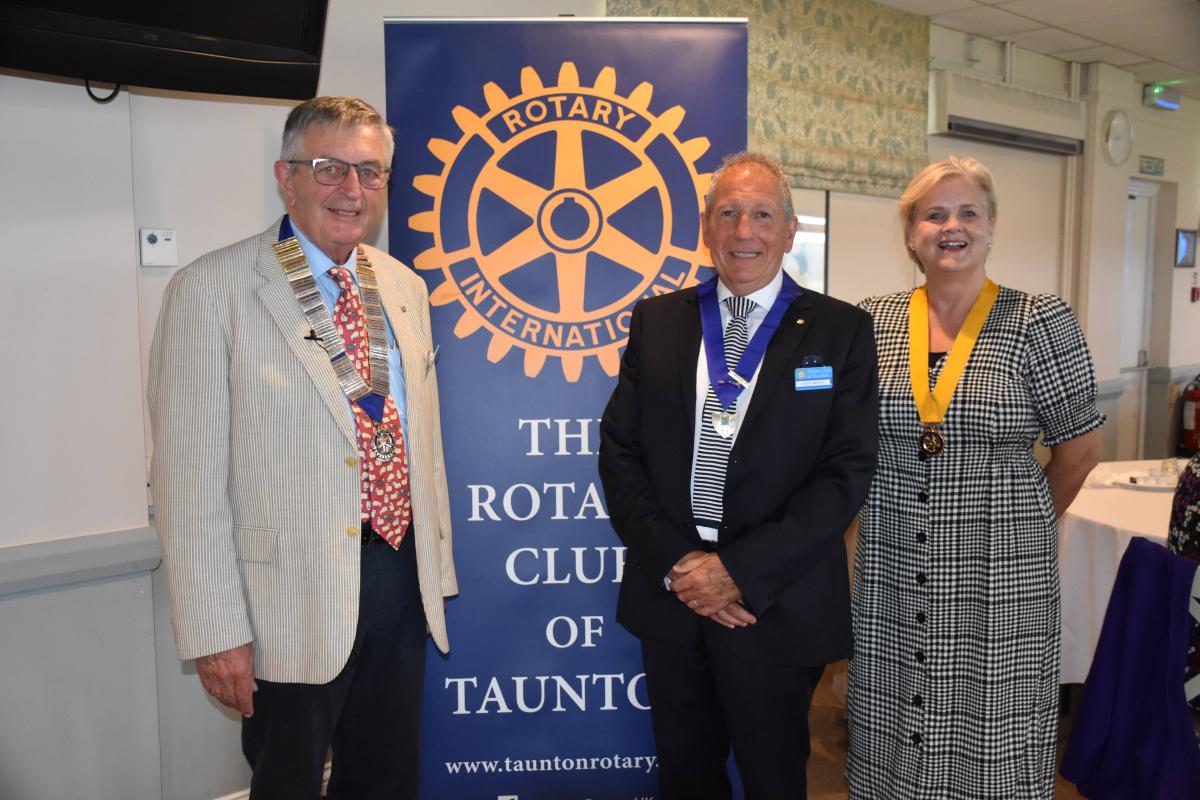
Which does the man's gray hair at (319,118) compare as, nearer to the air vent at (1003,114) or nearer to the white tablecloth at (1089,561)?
the white tablecloth at (1089,561)

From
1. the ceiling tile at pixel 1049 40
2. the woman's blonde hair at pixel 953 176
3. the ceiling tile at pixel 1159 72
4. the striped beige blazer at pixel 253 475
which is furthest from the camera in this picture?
the ceiling tile at pixel 1159 72

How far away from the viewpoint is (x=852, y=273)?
Answer: 16.5 feet

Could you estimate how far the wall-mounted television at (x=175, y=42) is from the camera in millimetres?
1819

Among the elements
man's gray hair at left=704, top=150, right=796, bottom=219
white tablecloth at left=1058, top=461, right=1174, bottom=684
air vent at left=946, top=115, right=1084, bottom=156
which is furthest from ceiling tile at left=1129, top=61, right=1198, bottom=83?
man's gray hair at left=704, top=150, right=796, bottom=219

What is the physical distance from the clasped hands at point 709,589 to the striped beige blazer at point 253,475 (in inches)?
24.5

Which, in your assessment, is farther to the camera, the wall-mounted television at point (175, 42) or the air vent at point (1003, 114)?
the air vent at point (1003, 114)

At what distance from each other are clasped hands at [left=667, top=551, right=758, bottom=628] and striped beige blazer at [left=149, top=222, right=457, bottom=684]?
622 mm

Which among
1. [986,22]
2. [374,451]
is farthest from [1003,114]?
[374,451]

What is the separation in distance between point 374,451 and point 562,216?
0.92 meters

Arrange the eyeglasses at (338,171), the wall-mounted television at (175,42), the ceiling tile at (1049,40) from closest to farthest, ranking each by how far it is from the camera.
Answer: the eyeglasses at (338,171) → the wall-mounted television at (175,42) → the ceiling tile at (1049,40)

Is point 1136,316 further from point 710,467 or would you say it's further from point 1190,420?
point 710,467

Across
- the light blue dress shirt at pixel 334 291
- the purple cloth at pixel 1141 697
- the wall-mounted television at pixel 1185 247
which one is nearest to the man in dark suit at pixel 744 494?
the light blue dress shirt at pixel 334 291

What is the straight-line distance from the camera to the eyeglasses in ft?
5.47

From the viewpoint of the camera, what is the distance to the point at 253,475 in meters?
1.61
